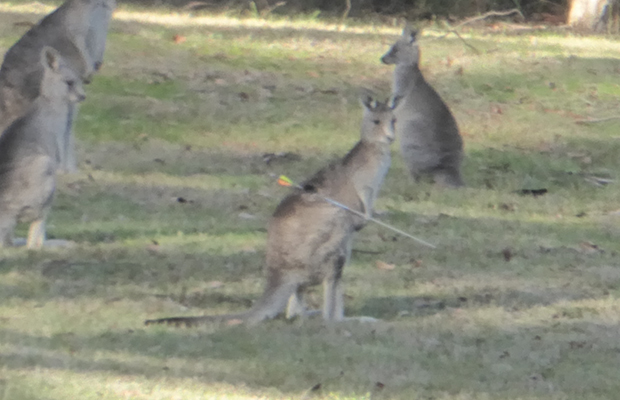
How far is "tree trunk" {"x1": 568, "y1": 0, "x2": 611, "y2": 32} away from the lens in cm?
2108

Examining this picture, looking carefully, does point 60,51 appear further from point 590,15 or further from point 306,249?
point 590,15

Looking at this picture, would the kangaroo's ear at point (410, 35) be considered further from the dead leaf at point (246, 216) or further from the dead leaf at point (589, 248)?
the dead leaf at point (589, 248)

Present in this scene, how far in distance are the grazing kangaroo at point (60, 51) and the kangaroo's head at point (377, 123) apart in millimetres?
3897

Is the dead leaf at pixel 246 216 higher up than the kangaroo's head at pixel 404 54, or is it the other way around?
the kangaroo's head at pixel 404 54

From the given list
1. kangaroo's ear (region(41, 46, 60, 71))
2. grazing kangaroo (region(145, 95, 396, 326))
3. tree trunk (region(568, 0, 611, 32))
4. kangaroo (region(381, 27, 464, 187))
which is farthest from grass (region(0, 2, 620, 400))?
tree trunk (region(568, 0, 611, 32))

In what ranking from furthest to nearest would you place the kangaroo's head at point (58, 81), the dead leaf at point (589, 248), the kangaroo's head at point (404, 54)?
the kangaroo's head at point (404, 54) < the dead leaf at point (589, 248) < the kangaroo's head at point (58, 81)

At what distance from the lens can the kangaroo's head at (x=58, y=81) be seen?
8.46 meters

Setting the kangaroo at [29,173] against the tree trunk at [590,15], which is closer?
the kangaroo at [29,173]

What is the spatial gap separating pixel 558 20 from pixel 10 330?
2049 centimetres

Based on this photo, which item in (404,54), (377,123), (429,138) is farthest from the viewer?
(404,54)

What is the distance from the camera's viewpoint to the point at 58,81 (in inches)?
336

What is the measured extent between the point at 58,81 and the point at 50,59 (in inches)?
7.6

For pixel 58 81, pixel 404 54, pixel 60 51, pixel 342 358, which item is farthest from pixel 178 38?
pixel 342 358

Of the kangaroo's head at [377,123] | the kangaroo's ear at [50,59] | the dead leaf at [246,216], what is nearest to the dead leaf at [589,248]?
the dead leaf at [246,216]
